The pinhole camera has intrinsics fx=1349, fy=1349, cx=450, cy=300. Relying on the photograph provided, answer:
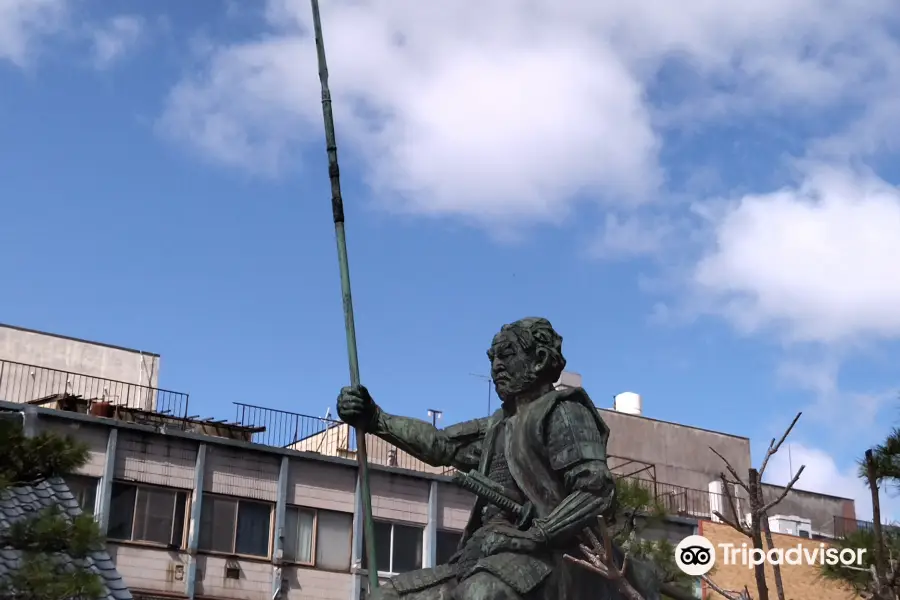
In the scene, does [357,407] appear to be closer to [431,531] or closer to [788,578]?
[431,531]

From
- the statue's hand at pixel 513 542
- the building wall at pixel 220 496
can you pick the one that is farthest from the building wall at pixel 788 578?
the statue's hand at pixel 513 542

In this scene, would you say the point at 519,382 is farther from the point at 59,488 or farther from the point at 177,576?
the point at 177,576

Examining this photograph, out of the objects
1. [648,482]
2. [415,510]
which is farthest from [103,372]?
[648,482]

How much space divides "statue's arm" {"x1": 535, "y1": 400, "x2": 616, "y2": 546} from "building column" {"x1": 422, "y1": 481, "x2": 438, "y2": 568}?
2793 cm

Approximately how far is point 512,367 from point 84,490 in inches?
966

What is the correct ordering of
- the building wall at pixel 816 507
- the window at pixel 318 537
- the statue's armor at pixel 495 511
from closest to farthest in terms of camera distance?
the statue's armor at pixel 495 511 < the window at pixel 318 537 < the building wall at pixel 816 507

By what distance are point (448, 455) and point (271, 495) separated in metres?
25.7

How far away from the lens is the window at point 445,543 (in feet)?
117

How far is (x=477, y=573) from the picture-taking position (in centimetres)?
746

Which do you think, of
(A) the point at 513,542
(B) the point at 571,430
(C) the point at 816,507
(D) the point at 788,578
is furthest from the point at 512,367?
(C) the point at 816,507

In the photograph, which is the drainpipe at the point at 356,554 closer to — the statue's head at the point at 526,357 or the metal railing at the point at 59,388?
the metal railing at the point at 59,388

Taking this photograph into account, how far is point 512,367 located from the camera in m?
8.22

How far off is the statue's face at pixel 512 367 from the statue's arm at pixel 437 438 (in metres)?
0.44

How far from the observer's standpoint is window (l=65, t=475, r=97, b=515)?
30.5m
